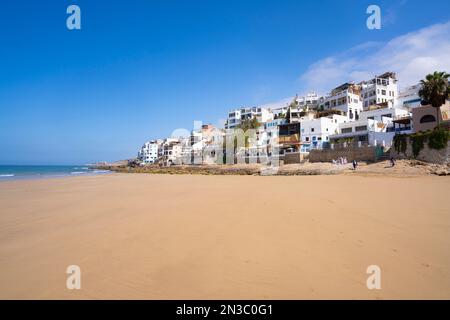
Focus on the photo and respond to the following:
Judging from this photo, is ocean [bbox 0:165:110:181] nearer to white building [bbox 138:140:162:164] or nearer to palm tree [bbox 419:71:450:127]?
white building [bbox 138:140:162:164]

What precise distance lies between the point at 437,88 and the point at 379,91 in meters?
32.6

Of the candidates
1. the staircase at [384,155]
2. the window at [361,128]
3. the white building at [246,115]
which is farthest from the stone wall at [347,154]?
the white building at [246,115]

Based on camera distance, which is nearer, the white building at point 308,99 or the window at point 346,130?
the window at point 346,130

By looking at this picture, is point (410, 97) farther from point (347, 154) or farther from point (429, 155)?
point (429, 155)

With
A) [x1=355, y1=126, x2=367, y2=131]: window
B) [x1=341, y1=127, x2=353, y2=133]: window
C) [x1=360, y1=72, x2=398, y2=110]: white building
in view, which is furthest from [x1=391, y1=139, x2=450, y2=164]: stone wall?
[x1=360, y1=72, x2=398, y2=110]: white building

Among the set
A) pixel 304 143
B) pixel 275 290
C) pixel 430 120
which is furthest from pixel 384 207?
pixel 304 143

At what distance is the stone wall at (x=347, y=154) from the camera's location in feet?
116

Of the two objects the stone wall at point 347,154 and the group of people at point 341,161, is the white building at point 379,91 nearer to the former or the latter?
the stone wall at point 347,154

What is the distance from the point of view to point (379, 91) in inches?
2333

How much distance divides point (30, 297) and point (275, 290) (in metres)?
3.73

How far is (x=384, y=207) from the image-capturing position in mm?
9078

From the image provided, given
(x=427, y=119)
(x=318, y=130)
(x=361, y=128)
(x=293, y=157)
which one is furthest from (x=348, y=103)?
(x=427, y=119)

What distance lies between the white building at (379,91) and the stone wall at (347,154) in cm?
2685
